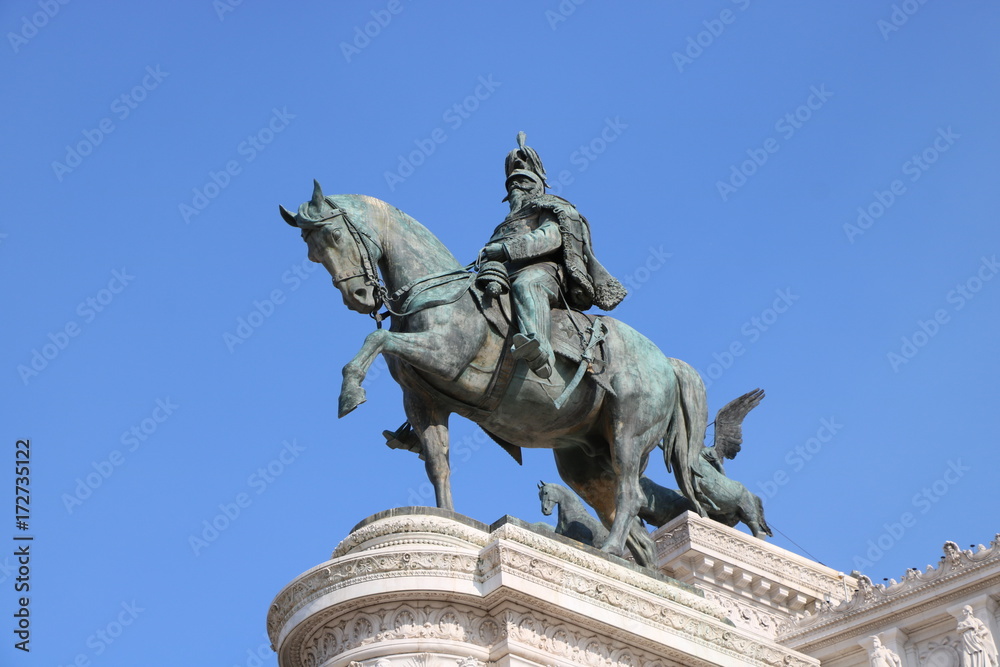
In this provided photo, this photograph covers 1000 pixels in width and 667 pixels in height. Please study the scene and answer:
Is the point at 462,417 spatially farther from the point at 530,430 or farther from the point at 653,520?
the point at 653,520

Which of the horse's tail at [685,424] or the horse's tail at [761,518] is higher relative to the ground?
the horse's tail at [761,518]

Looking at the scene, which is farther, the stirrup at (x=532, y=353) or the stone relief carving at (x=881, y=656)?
the stone relief carving at (x=881, y=656)

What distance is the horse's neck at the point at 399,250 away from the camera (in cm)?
1848

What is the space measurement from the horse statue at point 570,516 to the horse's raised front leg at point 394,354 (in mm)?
3421

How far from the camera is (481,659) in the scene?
15.7 m

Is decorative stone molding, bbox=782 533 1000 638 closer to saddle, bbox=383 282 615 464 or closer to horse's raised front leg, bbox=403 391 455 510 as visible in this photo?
saddle, bbox=383 282 615 464

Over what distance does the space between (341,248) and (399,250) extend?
777mm

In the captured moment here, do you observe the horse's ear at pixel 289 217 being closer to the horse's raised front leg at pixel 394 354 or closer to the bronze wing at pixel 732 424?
the horse's raised front leg at pixel 394 354

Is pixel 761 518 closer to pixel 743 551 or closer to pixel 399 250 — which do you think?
pixel 743 551

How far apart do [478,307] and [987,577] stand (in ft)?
26.3

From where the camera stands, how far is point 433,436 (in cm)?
1811

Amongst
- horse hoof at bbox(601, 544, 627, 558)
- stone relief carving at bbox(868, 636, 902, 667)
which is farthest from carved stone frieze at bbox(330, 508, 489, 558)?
stone relief carving at bbox(868, 636, 902, 667)

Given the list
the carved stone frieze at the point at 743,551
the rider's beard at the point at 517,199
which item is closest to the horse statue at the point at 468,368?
the rider's beard at the point at 517,199

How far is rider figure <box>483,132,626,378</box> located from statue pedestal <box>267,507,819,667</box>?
2.47 metres
